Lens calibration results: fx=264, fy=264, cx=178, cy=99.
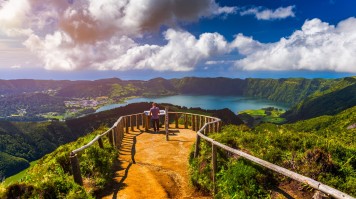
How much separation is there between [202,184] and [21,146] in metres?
208

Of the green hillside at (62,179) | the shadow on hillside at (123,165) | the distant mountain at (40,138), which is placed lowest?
the distant mountain at (40,138)

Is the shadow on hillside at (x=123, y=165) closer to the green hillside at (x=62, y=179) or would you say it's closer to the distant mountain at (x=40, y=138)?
the green hillside at (x=62, y=179)

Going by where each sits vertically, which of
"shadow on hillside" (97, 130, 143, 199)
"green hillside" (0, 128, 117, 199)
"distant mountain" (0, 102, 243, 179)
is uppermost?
"green hillside" (0, 128, 117, 199)

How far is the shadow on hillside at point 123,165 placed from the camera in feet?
31.4

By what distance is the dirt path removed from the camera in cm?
955

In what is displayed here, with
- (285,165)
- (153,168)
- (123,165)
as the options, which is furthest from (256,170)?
(123,165)

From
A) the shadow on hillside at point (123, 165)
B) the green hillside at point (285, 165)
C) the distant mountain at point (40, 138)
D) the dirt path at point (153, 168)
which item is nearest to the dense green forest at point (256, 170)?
the green hillside at point (285, 165)

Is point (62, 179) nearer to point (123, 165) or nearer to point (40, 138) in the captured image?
point (123, 165)

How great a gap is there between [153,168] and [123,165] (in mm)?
1576

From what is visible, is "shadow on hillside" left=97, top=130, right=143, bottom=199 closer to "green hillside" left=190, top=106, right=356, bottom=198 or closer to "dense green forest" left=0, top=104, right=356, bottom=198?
"dense green forest" left=0, top=104, right=356, bottom=198

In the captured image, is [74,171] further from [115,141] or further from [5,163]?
[5,163]

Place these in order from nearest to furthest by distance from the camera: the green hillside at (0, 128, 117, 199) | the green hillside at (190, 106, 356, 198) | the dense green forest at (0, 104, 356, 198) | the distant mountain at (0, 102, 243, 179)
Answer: the green hillside at (0, 128, 117, 199), the dense green forest at (0, 104, 356, 198), the green hillside at (190, 106, 356, 198), the distant mountain at (0, 102, 243, 179)

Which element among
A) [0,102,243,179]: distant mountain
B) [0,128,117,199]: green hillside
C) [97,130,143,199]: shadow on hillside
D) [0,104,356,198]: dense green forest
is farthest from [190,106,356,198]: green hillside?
[0,102,243,179]: distant mountain

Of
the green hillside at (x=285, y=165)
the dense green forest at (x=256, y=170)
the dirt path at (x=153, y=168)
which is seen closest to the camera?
the dense green forest at (x=256, y=170)
